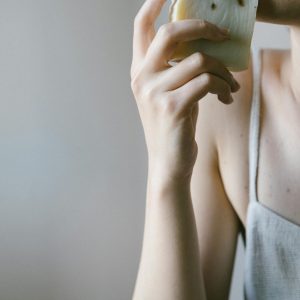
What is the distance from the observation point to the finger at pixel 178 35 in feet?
1.66

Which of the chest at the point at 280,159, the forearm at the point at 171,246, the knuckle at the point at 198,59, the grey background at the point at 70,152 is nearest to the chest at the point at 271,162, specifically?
the chest at the point at 280,159

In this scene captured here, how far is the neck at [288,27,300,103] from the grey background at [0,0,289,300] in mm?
498

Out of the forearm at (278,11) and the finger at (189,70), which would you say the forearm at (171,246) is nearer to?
the finger at (189,70)

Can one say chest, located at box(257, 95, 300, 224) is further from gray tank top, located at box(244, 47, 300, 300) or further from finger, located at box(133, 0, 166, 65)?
finger, located at box(133, 0, 166, 65)

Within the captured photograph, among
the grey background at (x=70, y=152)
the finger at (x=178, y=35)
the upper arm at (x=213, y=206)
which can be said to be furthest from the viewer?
the grey background at (x=70, y=152)

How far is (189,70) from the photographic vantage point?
1.72ft

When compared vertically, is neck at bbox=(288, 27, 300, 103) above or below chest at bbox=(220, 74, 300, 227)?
above

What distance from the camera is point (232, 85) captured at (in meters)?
0.57

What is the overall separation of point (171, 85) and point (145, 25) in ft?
0.42

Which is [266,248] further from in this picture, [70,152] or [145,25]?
[70,152]

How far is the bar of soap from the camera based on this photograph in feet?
1.73

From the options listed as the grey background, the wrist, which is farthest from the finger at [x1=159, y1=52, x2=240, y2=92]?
the grey background

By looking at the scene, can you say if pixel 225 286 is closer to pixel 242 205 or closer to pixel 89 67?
pixel 242 205

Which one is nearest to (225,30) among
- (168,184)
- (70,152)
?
(168,184)
